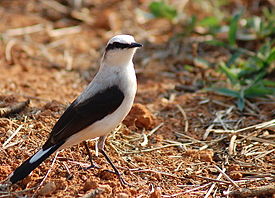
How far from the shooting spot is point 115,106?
16.9 feet

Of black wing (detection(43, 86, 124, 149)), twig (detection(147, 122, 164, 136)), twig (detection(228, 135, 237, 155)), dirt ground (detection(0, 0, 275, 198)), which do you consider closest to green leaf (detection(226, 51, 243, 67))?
dirt ground (detection(0, 0, 275, 198))

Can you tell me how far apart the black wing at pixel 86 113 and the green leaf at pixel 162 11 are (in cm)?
398

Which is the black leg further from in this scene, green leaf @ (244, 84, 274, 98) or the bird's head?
green leaf @ (244, 84, 274, 98)

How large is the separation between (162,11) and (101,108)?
14.0ft

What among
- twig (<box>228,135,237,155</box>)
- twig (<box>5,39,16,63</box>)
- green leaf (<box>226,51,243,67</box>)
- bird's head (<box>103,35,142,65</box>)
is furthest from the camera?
twig (<box>5,39,16,63</box>)

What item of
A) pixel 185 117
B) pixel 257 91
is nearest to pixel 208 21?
pixel 257 91

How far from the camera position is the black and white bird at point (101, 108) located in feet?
16.3

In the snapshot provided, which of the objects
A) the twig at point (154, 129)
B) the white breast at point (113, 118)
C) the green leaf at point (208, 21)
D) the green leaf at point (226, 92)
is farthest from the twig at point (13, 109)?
the green leaf at point (208, 21)

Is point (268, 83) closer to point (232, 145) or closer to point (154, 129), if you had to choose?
point (232, 145)

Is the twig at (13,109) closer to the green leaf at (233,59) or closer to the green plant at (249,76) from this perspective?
the green plant at (249,76)

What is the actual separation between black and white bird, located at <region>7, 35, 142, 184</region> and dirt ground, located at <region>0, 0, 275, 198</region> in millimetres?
307

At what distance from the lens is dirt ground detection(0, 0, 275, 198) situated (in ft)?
16.6

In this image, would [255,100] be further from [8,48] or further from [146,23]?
[8,48]

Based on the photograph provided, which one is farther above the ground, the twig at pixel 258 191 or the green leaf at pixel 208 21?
the green leaf at pixel 208 21
